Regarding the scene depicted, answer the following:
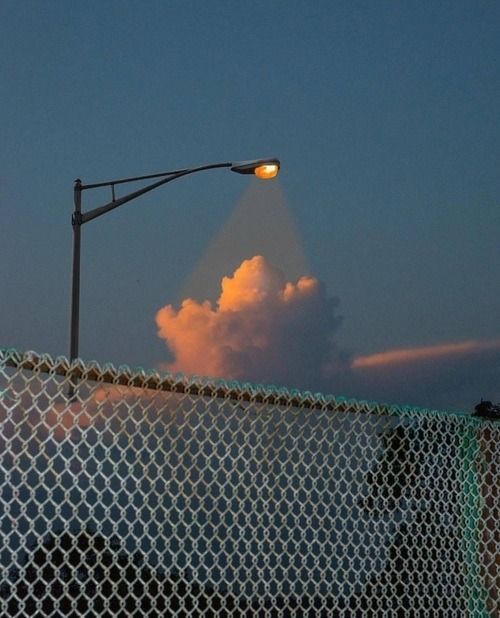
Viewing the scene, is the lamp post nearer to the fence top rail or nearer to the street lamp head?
the street lamp head

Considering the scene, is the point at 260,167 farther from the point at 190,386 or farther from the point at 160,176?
the point at 190,386

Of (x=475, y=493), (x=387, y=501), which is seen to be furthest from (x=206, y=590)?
(x=475, y=493)

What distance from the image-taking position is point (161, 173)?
13.9 m

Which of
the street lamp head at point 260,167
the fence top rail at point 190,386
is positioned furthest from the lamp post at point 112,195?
the fence top rail at point 190,386

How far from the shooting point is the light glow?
13.5 meters

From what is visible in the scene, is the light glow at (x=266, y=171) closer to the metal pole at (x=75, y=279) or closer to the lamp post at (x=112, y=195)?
the lamp post at (x=112, y=195)

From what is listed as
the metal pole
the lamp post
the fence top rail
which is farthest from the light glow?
the fence top rail

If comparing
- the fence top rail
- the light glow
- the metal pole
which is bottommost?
the fence top rail

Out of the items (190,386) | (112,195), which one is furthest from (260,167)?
(190,386)

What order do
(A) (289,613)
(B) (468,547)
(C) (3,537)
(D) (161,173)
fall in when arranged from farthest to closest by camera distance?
1. (D) (161,173)
2. (B) (468,547)
3. (A) (289,613)
4. (C) (3,537)

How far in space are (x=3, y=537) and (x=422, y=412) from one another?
7.76 ft

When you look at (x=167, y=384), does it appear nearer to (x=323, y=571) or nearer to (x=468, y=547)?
(x=323, y=571)

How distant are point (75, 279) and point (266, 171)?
2.77m

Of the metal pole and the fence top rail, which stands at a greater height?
the metal pole
